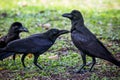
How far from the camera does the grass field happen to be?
8.48 m

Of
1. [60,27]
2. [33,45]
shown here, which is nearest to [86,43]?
[33,45]

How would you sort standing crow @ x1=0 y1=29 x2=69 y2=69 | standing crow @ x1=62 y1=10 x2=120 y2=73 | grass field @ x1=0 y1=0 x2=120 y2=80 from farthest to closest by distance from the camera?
grass field @ x1=0 y1=0 x2=120 y2=80
standing crow @ x1=0 y1=29 x2=69 y2=69
standing crow @ x1=62 y1=10 x2=120 y2=73

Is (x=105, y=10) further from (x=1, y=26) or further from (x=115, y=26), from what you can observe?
(x=1, y=26)

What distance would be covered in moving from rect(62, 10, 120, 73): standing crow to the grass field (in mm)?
427

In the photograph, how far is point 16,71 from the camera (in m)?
8.70

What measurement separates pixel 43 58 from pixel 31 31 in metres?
2.98

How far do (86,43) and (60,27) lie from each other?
196 inches

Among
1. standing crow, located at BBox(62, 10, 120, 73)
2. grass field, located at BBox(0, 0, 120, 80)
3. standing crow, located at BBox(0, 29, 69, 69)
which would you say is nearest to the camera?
standing crow, located at BBox(62, 10, 120, 73)

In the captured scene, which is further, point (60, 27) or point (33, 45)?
point (60, 27)

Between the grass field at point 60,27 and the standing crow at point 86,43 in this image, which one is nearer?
the standing crow at point 86,43

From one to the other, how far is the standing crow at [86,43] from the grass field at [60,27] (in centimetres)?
43

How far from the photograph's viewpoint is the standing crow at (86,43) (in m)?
8.11

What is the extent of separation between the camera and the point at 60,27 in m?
13.3

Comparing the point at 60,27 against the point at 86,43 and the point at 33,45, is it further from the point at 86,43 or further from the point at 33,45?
the point at 86,43
